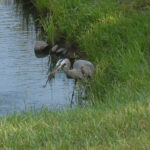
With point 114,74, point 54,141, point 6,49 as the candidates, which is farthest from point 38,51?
point 54,141

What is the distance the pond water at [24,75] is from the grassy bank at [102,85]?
0.79m

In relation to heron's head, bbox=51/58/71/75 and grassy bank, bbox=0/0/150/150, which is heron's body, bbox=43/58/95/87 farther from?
grassy bank, bbox=0/0/150/150

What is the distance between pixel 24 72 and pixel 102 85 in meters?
2.84

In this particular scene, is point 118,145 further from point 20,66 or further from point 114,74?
point 20,66

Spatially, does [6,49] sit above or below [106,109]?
below

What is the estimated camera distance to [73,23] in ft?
38.4

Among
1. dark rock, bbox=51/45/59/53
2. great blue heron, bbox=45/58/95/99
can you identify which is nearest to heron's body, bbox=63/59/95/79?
great blue heron, bbox=45/58/95/99

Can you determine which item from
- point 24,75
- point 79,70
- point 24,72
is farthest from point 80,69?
point 24,72

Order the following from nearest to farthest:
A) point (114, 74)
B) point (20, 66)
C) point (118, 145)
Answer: point (118, 145) → point (114, 74) → point (20, 66)

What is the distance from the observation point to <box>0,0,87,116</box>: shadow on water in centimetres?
889

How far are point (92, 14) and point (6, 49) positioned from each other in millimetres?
2811

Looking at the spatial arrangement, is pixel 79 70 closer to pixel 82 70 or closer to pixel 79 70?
pixel 79 70

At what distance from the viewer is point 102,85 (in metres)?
8.44

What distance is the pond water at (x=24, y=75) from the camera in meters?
8.88
